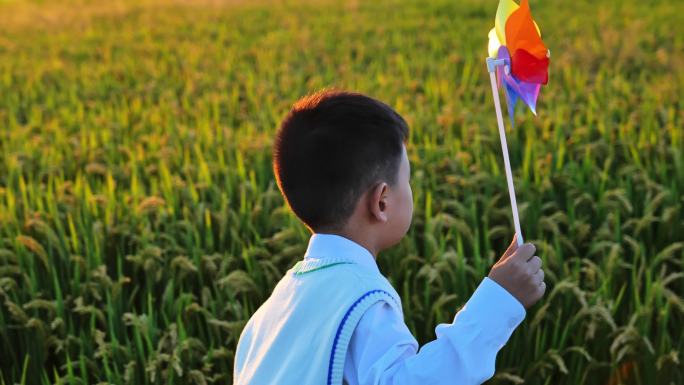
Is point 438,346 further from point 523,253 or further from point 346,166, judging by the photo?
point 346,166

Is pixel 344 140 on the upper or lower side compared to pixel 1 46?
upper

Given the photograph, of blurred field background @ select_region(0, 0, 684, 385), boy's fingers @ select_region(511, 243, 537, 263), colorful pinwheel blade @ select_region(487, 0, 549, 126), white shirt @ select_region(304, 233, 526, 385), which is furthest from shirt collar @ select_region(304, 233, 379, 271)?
blurred field background @ select_region(0, 0, 684, 385)

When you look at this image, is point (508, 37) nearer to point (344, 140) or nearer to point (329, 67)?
point (344, 140)

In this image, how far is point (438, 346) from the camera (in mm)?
2049

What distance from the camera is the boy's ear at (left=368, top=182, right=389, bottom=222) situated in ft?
7.26

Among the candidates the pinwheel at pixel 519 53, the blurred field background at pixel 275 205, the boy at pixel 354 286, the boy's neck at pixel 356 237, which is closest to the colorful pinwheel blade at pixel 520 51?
the pinwheel at pixel 519 53

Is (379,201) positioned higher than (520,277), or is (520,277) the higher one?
(379,201)

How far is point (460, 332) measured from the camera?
2.07 meters

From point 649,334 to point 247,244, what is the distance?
1.71m

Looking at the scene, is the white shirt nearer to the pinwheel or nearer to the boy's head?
the boy's head

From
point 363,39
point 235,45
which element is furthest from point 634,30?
point 235,45

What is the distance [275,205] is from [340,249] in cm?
290

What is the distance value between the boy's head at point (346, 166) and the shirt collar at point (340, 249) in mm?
30

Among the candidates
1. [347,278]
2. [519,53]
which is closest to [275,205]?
[519,53]
